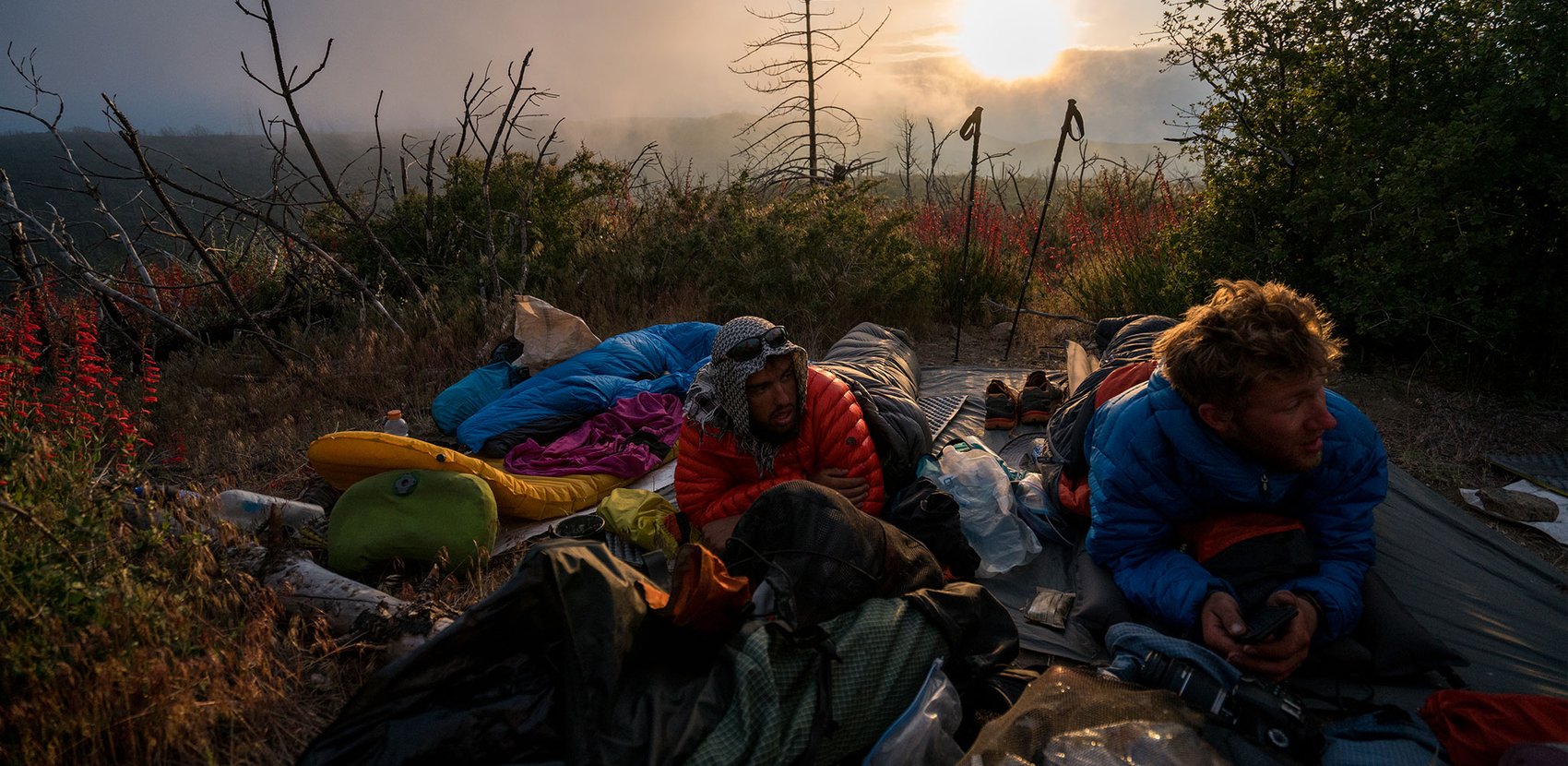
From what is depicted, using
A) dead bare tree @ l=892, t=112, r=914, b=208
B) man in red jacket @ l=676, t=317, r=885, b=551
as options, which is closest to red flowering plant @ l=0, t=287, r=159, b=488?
man in red jacket @ l=676, t=317, r=885, b=551

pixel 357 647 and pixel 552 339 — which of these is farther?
pixel 552 339

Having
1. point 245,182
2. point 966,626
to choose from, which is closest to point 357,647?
point 966,626

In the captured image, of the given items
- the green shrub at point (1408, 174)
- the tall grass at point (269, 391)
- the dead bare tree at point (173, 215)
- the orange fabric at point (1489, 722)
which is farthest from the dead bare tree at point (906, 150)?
the orange fabric at point (1489, 722)

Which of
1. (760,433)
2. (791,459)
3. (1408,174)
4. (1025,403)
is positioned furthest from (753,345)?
(1408,174)

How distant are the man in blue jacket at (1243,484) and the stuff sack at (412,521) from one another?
2.53m

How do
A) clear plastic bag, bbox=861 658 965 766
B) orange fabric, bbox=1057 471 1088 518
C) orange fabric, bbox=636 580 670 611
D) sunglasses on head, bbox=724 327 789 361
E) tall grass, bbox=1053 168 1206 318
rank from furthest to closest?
tall grass, bbox=1053 168 1206 318
orange fabric, bbox=1057 471 1088 518
sunglasses on head, bbox=724 327 789 361
orange fabric, bbox=636 580 670 611
clear plastic bag, bbox=861 658 965 766

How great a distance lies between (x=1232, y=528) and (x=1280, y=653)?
0.41m

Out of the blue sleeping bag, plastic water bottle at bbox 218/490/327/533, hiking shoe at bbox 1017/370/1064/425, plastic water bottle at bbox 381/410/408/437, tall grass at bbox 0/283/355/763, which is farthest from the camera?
the blue sleeping bag

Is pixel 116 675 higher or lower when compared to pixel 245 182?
lower

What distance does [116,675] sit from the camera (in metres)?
1.93

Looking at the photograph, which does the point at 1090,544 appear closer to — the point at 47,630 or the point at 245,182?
the point at 47,630

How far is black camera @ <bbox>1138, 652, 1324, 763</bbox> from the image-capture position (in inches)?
77.7

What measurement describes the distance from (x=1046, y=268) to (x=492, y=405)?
6.81m

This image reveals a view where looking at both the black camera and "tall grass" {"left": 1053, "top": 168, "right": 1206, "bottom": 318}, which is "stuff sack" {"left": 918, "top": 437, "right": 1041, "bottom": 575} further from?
"tall grass" {"left": 1053, "top": 168, "right": 1206, "bottom": 318}
